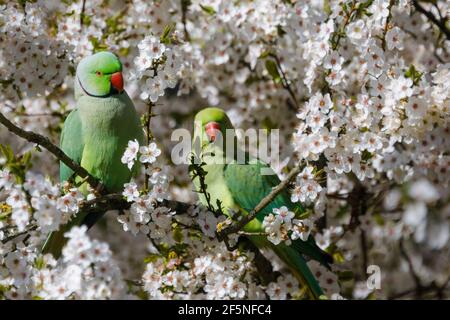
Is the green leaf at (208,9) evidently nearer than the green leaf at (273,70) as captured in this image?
No

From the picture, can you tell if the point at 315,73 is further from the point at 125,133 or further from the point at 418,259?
the point at 418,259

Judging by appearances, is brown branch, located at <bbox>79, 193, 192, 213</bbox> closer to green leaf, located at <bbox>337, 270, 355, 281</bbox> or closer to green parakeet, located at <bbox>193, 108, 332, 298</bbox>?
green parakeet, located at <bbox>193, 108, 332, 298</bbox>

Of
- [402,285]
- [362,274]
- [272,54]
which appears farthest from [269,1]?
[402,285]

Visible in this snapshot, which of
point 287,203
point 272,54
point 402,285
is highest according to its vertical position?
point 272,54

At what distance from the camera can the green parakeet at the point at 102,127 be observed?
326 cm

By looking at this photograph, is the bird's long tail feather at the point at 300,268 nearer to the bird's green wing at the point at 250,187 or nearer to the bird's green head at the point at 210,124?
the bird's green wing at the point at 250,187

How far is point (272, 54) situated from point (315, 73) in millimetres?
845

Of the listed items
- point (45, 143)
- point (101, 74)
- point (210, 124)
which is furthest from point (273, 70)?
point (45, 143)

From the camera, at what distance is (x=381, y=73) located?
2.81 m

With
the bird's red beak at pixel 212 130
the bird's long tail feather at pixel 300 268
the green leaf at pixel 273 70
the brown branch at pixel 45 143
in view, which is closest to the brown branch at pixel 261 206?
the brown branch at pixel 45 143

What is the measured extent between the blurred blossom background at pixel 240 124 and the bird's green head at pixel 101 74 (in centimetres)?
21

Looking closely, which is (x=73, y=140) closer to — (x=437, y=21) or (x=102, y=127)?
(x=102, y=127)

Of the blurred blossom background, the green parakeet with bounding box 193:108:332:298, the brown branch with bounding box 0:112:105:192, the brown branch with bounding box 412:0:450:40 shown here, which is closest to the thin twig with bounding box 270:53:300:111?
the blurred blossom background

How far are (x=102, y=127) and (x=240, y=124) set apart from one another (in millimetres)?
1263
